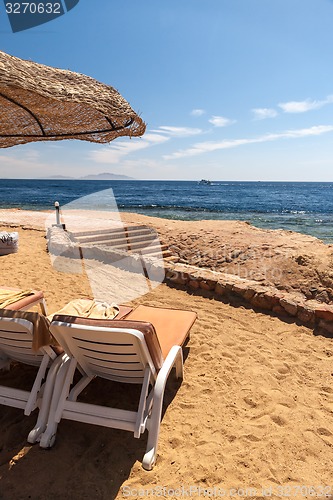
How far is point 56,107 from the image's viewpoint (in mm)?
2895

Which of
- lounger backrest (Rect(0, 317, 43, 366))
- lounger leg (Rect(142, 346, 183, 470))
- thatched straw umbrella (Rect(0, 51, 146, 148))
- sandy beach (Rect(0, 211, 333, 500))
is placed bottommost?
sandy beach (Rect(0, 211, 333, 500))

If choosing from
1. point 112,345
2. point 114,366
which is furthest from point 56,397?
point 112,345

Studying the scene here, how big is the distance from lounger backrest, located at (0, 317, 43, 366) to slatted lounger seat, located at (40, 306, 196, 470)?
0.91ft

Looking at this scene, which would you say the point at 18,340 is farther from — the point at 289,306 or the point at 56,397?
the point at 289,306

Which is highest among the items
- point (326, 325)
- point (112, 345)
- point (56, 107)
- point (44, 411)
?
point (56, 107)

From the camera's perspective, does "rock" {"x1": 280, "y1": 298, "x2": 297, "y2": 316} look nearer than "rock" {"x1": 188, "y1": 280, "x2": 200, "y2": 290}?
Yes

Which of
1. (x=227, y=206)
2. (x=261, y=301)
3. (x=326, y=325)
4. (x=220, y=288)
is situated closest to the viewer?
(x=326, y=325)

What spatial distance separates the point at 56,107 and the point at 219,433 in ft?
10.7

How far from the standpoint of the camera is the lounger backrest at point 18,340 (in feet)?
7.76

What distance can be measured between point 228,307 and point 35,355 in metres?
3.14

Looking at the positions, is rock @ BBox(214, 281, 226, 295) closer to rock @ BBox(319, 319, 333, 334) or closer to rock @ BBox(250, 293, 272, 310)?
rock @ BBox(250, 293, 272, 310)

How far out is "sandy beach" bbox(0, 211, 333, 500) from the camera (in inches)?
83.0

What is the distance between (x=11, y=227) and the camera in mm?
12109

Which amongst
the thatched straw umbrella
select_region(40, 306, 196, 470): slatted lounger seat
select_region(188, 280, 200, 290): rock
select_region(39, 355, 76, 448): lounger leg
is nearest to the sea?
→ select_region(188, 280, 200, 290): rock
